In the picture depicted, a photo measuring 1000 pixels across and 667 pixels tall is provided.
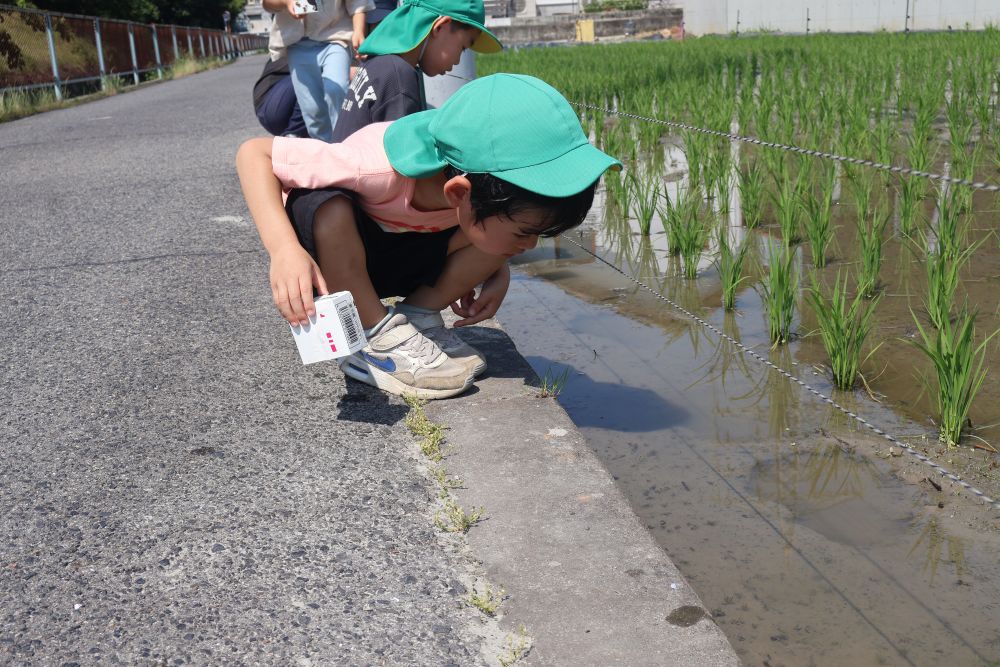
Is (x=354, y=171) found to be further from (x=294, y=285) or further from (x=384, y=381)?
(x=384, y=381)

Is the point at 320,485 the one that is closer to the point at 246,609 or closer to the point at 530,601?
the point at 246,609

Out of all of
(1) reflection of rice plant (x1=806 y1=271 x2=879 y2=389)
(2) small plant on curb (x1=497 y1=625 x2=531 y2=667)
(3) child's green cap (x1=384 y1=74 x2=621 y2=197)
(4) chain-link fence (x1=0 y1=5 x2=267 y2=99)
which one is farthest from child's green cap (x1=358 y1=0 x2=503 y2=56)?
(4) chain-link fence (x1=0 y1=5 x2=267 y2=99)

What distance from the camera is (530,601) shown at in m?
1.35

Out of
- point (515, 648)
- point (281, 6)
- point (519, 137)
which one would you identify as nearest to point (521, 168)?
point (519, 137)

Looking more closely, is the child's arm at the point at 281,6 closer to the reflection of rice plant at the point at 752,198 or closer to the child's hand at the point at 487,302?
the child's hand at the point at 487,302

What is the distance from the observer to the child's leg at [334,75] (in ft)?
12.3

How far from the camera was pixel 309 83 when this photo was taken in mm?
3789

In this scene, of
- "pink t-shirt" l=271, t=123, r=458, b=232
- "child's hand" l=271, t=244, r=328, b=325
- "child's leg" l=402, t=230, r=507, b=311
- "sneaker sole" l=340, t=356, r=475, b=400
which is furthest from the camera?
"child's leg" l=402, t=230, r=507, b=311

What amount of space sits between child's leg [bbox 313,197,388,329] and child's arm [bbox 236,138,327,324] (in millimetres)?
108

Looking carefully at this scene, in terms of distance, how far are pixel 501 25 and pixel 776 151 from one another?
32.8 metres

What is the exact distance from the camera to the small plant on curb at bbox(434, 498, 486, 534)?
1561 mm

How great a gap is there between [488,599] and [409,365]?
0.88 meters

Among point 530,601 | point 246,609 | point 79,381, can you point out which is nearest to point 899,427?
point 530,601

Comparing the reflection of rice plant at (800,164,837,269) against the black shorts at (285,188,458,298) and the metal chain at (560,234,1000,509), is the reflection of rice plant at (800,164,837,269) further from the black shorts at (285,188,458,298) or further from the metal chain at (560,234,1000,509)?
the black shorts at (285,188,458,298)
